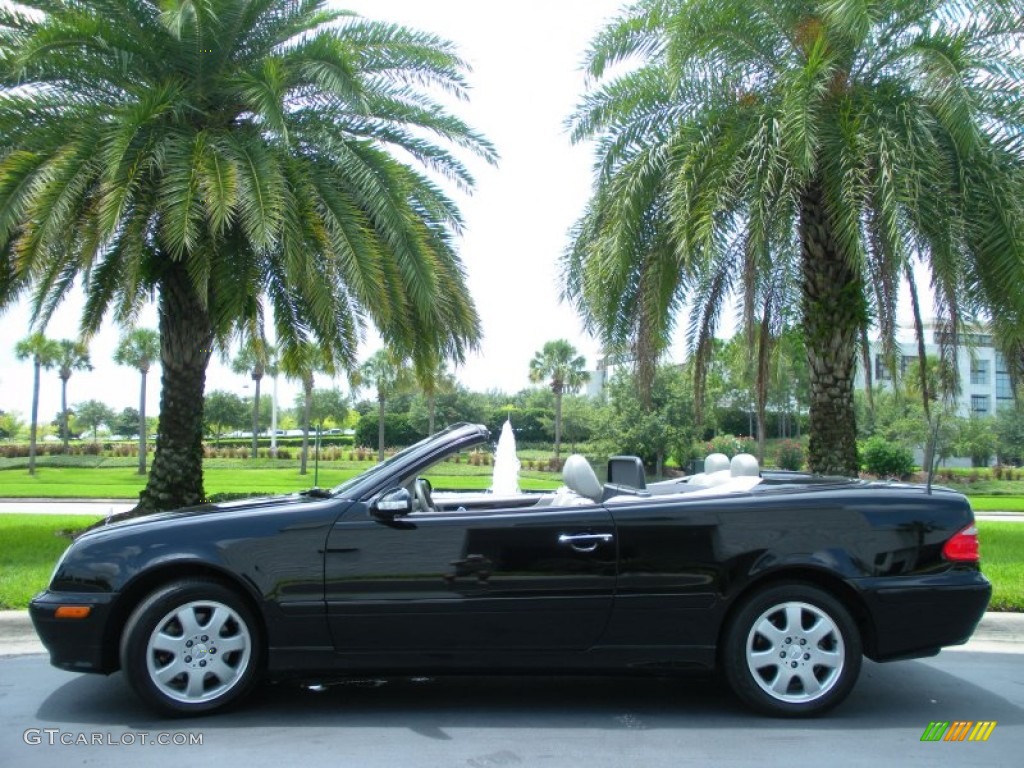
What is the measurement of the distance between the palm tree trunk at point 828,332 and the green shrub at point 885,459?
1264 inches

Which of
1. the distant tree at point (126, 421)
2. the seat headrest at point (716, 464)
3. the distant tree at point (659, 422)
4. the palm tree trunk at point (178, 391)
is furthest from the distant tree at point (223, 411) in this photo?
the seat headrest at point (716, 464)

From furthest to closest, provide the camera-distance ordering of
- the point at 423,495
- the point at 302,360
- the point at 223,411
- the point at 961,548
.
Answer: the point at 223,411 → the point at 302,360 → the point at 423,495 → the point at 961,548

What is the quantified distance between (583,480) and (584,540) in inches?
18.6

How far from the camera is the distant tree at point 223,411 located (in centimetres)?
6888

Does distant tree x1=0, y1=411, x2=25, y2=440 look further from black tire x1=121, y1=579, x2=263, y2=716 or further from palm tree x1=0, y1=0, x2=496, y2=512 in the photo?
black tire x1=121, y1=579, x2=263, y2=716

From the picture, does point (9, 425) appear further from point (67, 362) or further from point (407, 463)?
point (407, 463)

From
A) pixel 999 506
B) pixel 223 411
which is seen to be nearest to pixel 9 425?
pixel 223 411

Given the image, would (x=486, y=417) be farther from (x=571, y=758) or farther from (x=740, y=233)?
(x=571, y=758)

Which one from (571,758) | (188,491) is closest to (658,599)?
(571,758)

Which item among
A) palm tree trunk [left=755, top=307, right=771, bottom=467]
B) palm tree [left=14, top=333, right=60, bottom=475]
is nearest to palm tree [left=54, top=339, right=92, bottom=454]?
palm tree [left=14, top=333, right=60, bottom=475]

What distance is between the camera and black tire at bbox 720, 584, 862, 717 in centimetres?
478

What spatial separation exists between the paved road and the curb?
0.68 m

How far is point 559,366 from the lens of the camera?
51281 millimetres

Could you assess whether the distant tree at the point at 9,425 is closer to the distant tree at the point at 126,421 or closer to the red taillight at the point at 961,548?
the distant tree at the point at 126,421
